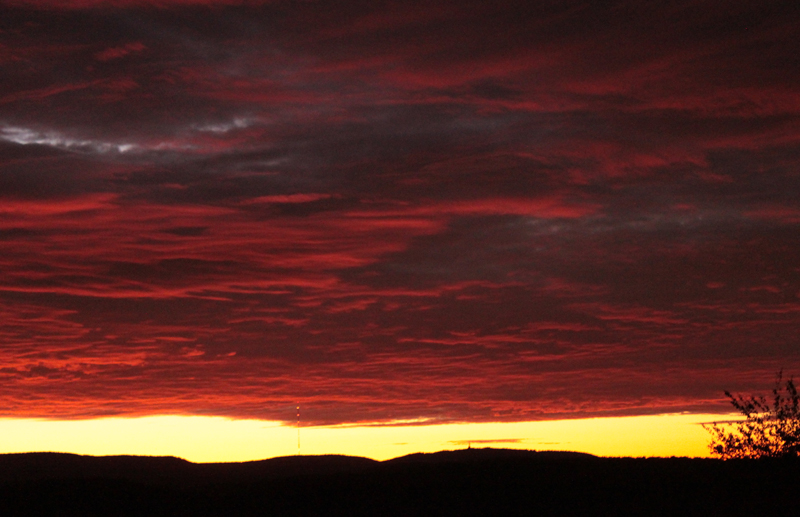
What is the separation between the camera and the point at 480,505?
52.3 m

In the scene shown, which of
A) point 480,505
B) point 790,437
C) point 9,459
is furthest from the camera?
point 9,459

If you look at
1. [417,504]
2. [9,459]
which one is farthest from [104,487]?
[9,459]

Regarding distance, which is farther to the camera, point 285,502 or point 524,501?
point 285,502

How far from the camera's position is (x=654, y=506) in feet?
159

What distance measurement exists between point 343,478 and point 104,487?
58.0 feet

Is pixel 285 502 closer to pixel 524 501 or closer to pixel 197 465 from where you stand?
pixel 524 501

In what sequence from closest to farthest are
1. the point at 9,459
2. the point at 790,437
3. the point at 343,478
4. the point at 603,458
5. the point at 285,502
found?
the point at 790,437, the point at 285,502, the point at 343,478, the point at 603,458, the point at 9,459

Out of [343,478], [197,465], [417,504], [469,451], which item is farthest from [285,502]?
[197,465]

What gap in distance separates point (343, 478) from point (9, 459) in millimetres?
97953

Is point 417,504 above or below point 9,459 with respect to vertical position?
below

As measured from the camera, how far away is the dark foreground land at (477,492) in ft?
155

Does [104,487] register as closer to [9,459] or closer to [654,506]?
[654,506]

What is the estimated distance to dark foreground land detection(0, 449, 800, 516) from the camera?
47219 mm

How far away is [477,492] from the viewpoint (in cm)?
5541
